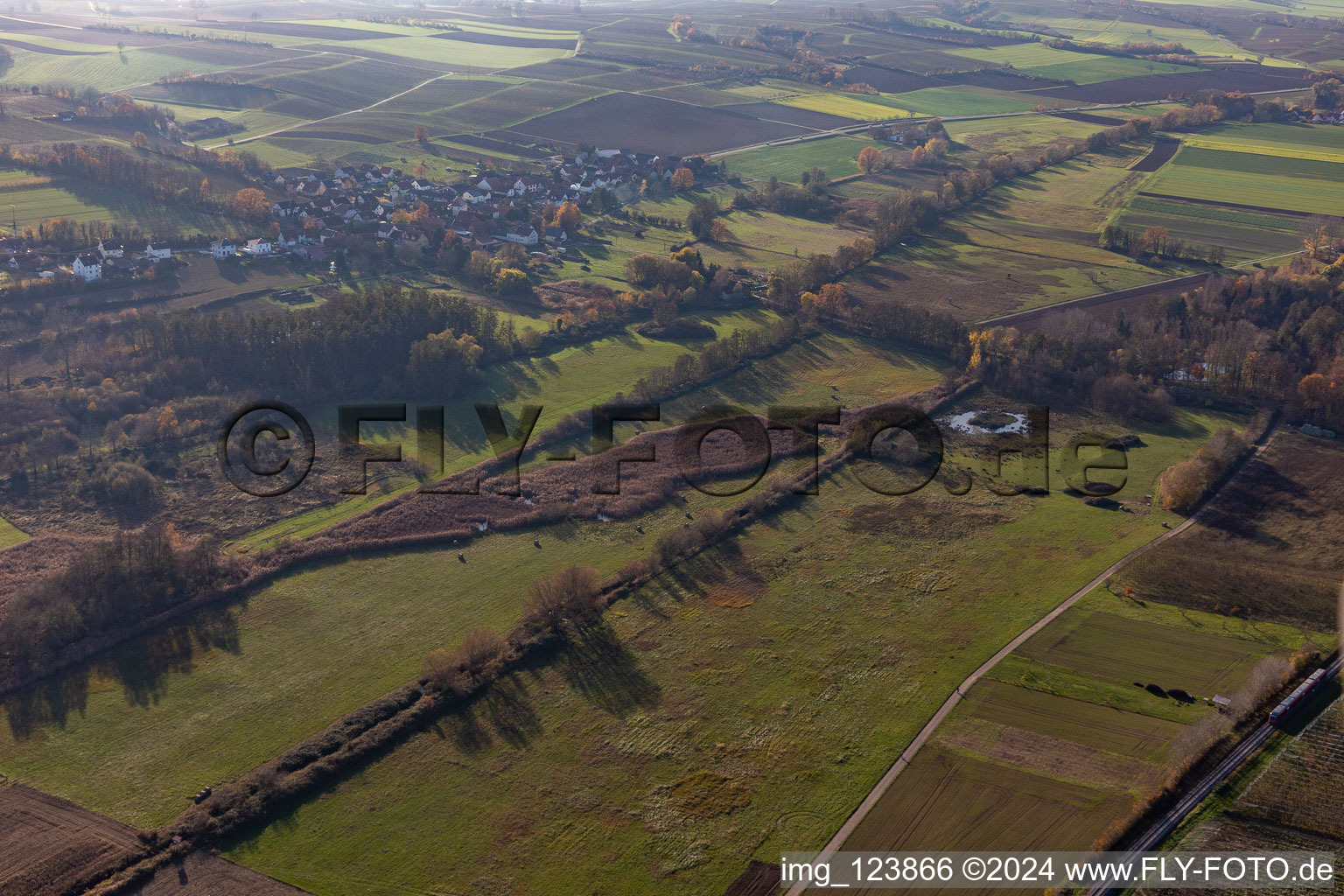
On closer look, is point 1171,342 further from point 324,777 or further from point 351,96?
point 351,96

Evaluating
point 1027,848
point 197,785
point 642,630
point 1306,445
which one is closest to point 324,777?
point 197,785

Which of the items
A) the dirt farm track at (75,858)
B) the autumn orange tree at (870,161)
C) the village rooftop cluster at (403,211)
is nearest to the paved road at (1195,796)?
the dirt farm track at (75,858)

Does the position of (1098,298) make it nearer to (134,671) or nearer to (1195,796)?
(1195,796)

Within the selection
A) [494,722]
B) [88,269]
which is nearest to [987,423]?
[494,722]

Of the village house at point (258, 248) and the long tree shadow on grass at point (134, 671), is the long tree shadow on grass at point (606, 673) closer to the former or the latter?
the long tree shadow on grass at point (134, 671)

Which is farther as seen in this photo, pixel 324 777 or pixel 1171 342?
pixel 1171 342
